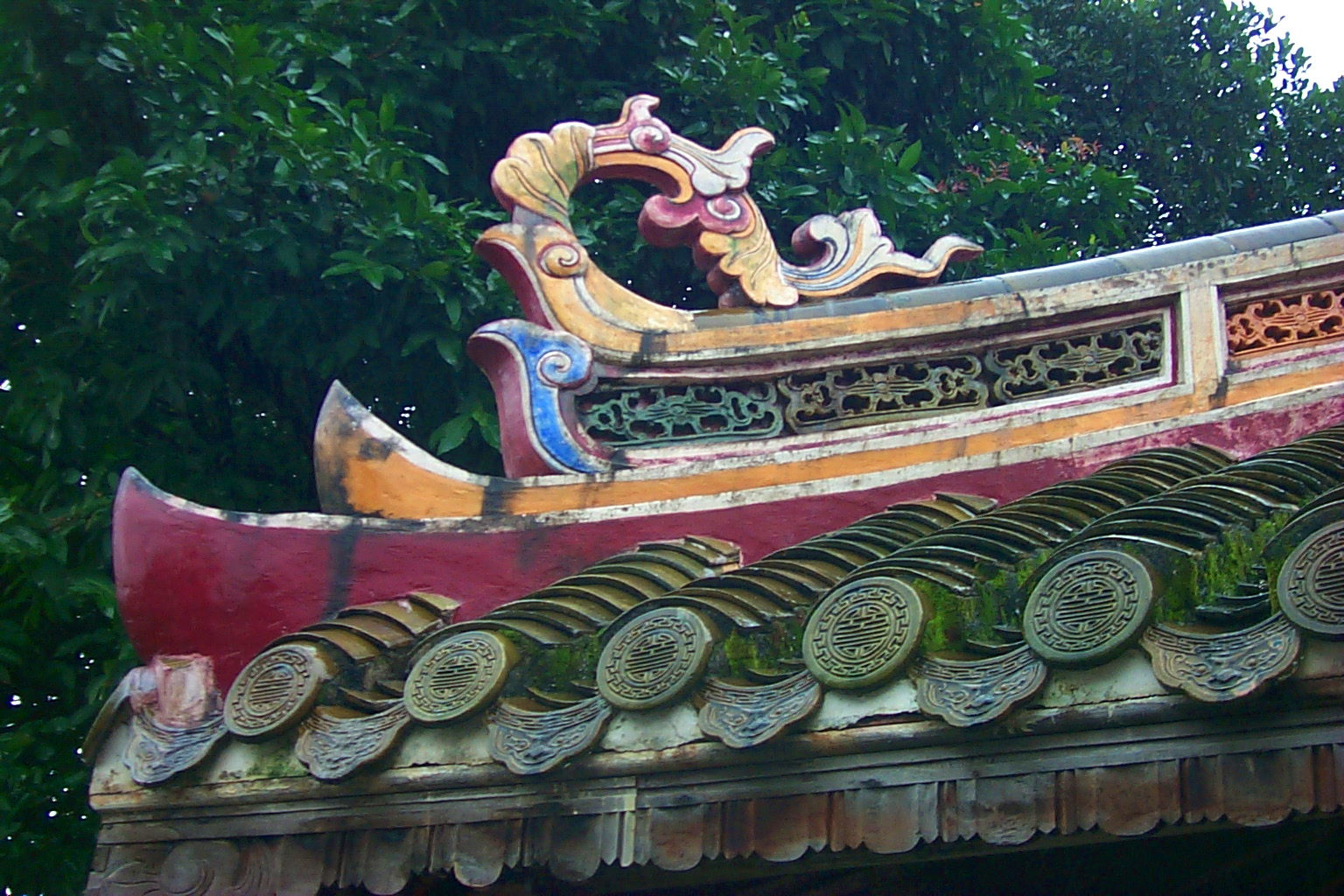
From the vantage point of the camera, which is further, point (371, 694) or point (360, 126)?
point (360, 126)

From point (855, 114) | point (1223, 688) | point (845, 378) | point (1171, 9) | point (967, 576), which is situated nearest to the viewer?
point (1223, 688)

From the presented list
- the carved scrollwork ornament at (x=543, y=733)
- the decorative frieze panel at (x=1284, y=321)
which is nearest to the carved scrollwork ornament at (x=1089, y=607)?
the carved scrollwork ornament at (x=543, y=733)

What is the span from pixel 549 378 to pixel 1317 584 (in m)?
2.25

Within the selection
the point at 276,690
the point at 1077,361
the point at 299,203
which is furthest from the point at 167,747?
the point at 299,203

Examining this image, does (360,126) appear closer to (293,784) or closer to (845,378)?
(845,378)

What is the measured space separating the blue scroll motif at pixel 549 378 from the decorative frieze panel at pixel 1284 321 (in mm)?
1682

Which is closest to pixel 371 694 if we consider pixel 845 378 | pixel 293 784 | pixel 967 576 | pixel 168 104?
pixel 293 784

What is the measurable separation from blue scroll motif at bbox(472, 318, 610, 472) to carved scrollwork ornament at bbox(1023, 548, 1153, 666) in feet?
5.41

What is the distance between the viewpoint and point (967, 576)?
9.82ft

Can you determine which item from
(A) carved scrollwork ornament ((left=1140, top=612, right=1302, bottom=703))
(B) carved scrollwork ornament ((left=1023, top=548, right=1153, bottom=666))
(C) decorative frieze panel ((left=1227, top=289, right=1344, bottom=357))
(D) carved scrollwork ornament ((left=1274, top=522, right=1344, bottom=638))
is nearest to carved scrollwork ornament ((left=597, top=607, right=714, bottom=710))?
(B) carved scrollwork ornament ((left=1023, top=548, right=1153, bottom=666))

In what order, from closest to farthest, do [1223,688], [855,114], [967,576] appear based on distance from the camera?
[1223,688]
[967,576]
[855,114]

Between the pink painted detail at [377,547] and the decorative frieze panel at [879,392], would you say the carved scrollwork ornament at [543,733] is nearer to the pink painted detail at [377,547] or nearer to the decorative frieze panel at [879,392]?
the pink painted detail at [377,547]

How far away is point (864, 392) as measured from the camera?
424cm

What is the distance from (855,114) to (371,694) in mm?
4865
